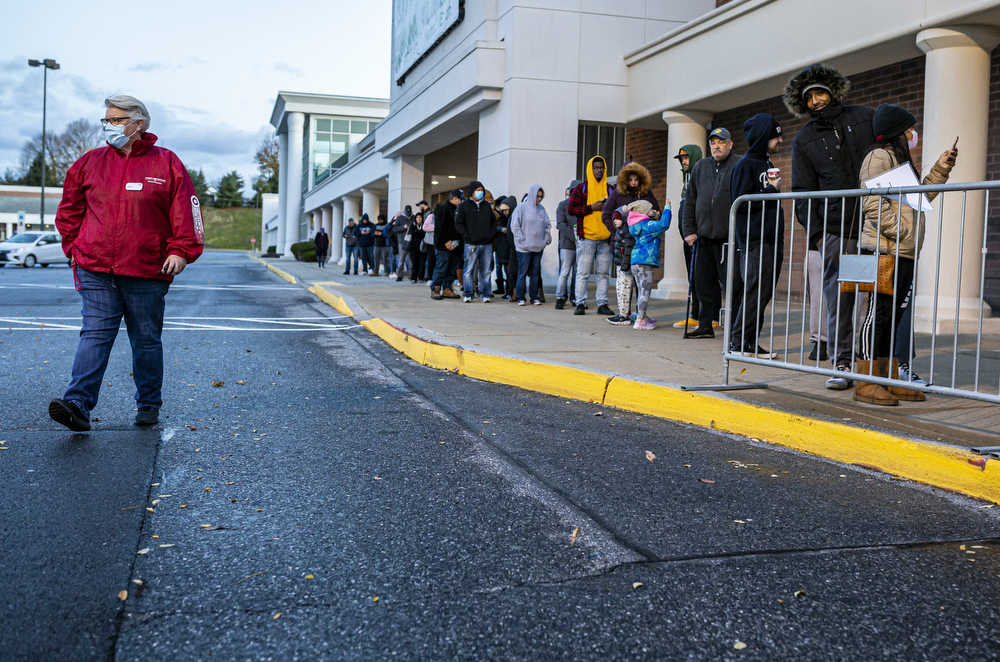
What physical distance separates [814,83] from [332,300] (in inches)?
411

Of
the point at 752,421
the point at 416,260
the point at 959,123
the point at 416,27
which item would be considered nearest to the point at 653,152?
the point at 416,260

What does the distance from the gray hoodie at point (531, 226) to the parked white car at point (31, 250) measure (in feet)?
88.0

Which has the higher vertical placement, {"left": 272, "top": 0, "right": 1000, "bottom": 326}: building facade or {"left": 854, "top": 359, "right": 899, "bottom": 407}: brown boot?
{"left": 272, "top": 0, "right": 1000, "bottom": 326}: building facade

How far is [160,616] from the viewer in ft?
8.13

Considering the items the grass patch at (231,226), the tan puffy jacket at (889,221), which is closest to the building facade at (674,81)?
the tan puffy jacket at (889,221)

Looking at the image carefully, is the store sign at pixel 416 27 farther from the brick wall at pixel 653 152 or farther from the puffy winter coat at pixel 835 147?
the puffy winter coat at pixel 835 147

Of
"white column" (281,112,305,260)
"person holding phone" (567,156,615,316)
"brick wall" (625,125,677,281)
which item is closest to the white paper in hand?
"person holding phone" (567,156,615,316)

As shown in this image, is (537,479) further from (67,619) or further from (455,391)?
(455,391)

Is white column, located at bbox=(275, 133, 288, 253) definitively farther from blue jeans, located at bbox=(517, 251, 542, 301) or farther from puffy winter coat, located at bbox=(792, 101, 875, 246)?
puffy winter coat, located at bbox=(792, 101, 875, 246)

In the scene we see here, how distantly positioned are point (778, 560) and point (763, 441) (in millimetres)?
1978

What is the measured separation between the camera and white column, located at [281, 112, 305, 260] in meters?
59.6

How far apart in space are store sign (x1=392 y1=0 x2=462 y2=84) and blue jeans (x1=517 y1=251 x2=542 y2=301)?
8.47m

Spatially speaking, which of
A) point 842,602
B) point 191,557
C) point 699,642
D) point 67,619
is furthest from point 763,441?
point 67,619

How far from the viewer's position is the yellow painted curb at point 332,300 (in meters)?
13.0
